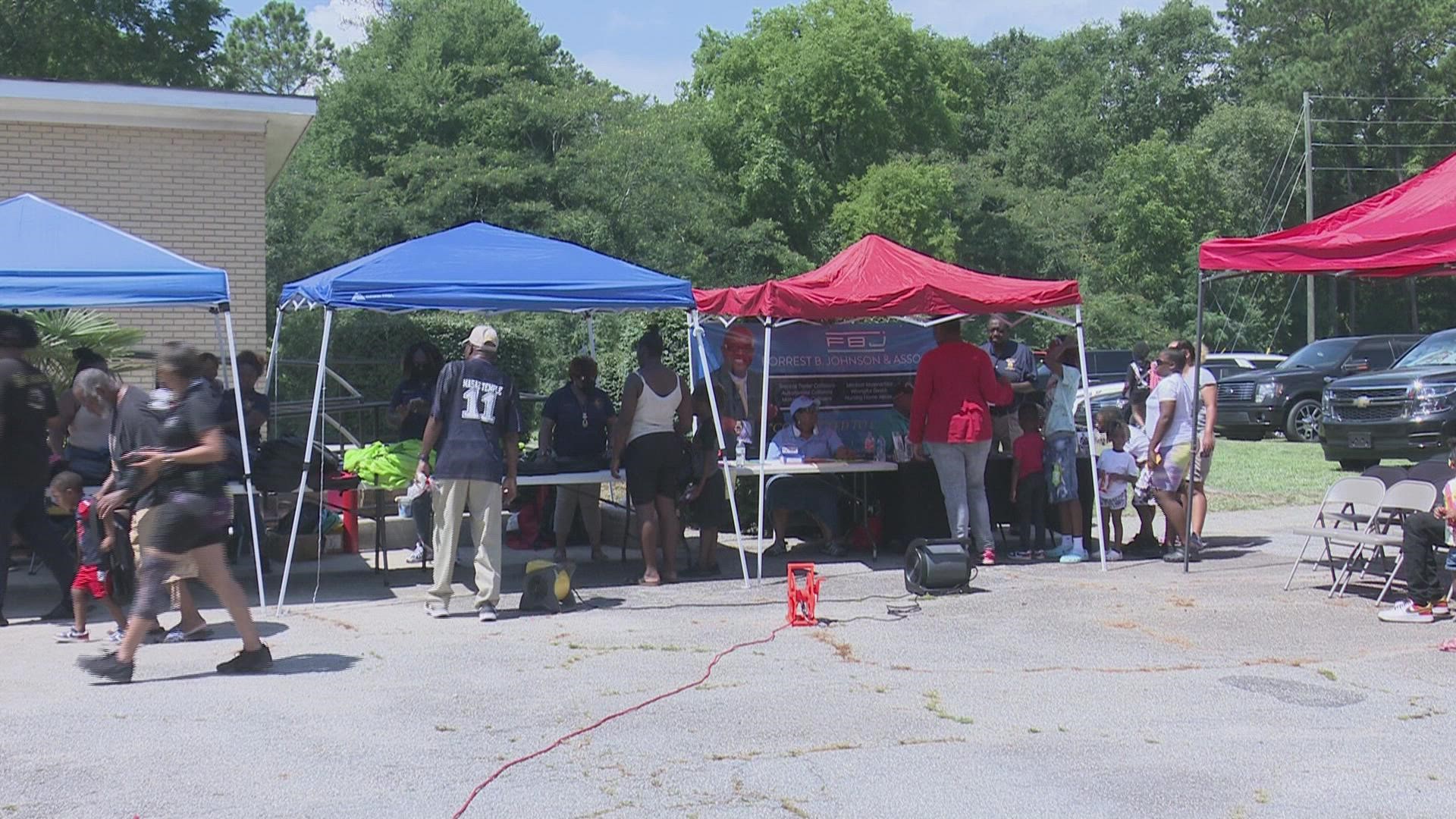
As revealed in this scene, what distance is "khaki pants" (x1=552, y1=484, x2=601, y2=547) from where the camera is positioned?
37.6 feet

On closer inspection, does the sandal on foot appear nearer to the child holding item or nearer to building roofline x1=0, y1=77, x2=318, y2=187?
the child holding item

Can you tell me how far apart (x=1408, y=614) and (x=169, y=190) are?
39.6 feet

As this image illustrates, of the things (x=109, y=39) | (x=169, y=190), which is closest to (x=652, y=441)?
(x=169, y=190)

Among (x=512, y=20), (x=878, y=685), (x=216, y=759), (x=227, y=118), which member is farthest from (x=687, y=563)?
(x=512, y=20)

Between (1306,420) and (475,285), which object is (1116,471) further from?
(1306,420)

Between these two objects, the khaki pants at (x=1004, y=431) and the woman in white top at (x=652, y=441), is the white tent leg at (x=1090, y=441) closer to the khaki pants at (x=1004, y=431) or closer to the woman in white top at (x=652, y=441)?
the khaki pants at (x=1004, y=431)

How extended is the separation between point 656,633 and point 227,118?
8.72 metres

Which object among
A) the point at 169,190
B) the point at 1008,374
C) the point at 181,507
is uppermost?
the point at 169,190

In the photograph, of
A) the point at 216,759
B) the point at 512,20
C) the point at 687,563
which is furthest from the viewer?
the point at 512,20

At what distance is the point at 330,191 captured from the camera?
3173cm

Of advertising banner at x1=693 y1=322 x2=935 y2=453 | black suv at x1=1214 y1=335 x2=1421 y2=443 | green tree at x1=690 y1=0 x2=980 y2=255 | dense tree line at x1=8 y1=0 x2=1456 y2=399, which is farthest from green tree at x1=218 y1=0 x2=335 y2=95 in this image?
advertising banner at x1=693 y1=322 x2=935 y2=453

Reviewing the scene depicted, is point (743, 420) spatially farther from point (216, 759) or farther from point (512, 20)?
point (512, 20)

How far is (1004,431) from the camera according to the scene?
477 inches

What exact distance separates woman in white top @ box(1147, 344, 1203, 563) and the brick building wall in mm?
9042
